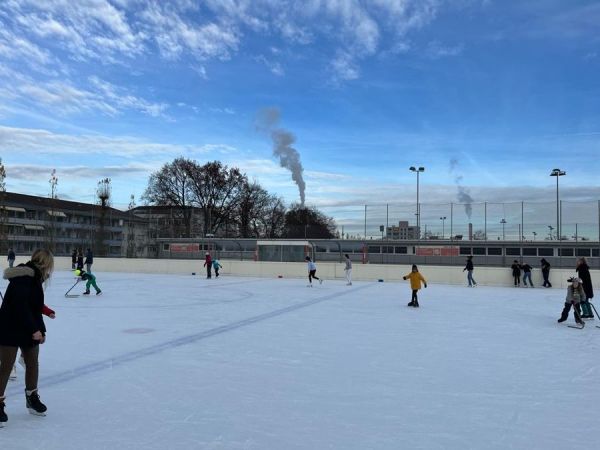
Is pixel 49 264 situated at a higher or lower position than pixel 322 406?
higher

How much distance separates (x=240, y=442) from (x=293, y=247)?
106ft

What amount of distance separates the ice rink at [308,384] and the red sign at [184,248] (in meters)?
33.6

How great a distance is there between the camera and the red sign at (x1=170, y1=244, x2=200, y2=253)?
145 ft

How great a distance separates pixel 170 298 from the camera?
567 inches

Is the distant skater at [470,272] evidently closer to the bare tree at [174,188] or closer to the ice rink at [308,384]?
the ice rink at [308,384]

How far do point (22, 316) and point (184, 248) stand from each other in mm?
41685

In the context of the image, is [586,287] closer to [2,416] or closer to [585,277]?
[585,277]

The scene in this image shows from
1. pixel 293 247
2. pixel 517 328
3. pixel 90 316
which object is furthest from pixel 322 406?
pixel 293 247

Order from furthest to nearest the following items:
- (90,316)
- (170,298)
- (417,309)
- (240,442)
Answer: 1. (170,298)
2. (417,309)
3. (90,316)
4. (240,442)

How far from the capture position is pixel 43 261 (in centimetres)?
405

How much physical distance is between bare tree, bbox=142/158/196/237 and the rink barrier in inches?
919

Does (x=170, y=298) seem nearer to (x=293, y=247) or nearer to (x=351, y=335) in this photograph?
(x=351, y=335)

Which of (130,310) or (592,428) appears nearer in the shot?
(592,428)

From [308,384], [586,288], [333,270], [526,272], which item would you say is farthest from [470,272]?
[308,384]
